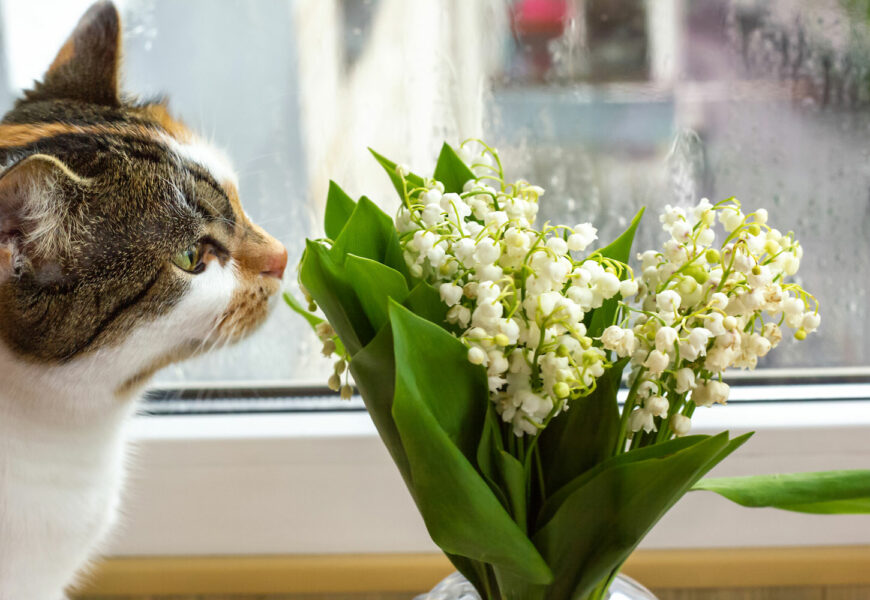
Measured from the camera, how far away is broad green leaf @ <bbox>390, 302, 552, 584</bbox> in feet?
1.62

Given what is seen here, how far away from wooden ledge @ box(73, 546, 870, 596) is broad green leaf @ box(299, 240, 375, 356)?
44 centimetres

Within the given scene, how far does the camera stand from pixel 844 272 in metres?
1.02

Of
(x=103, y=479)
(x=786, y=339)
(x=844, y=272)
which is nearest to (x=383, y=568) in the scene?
(x=103, y=479)

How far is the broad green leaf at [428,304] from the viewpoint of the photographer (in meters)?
0.56

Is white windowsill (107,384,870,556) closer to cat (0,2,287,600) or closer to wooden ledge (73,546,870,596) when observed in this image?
wooden ledge (73,546,870,596)

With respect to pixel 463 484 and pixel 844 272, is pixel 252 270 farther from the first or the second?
pixel 844 272

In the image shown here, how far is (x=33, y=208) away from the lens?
595 mm

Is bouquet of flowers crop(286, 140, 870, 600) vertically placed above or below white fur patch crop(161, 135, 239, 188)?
below

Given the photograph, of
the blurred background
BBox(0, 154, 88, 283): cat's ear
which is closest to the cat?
BBox(0, 154, 88, 283): cat's ear

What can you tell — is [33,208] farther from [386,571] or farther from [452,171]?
[386,571]

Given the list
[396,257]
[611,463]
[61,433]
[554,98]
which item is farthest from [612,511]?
[554,98]

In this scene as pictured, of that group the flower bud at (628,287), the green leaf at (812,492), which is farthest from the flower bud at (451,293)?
the green leaf at (812,492)

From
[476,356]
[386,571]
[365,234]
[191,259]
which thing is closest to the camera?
[476,356]

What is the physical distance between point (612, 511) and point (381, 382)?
0.18 metres
